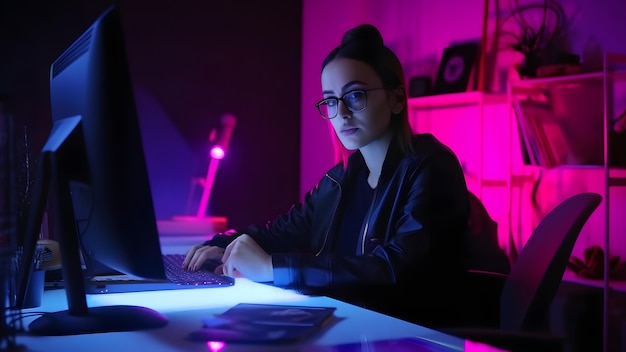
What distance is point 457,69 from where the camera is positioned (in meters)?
3.42

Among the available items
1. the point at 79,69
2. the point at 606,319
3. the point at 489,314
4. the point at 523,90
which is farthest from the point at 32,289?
the point at 523,90

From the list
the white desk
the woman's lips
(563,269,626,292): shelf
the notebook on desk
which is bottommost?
(563,269,626,292): shelf

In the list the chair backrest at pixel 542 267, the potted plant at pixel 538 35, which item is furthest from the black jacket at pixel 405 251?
the potted plant at pixel 538 35

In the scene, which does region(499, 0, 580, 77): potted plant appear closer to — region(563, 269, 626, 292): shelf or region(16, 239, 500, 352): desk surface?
region(563, 269, 626, 292): shelf

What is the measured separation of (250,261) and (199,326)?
16.1 inches

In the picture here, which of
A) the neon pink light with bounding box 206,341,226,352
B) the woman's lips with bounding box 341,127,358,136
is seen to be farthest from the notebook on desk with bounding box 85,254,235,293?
the woman's lips with bounding box 341,127,358,136

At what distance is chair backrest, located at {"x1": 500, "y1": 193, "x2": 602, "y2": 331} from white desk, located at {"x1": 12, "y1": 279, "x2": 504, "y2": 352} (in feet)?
1.06

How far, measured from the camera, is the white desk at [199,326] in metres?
0.87

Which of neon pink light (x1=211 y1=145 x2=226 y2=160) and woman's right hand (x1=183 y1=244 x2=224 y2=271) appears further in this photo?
neon pink light (x1=211 y1=145 x2=226 y2=160)

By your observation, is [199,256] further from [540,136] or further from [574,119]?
[574,119]

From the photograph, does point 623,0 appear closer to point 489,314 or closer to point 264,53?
point 489,314

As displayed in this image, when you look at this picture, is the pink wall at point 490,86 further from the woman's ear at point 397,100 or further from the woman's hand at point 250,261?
the woman's hand at point 250,261

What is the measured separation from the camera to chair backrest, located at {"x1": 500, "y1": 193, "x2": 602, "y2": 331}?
3.94 ft

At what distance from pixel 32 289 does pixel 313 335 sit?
0.57 m
